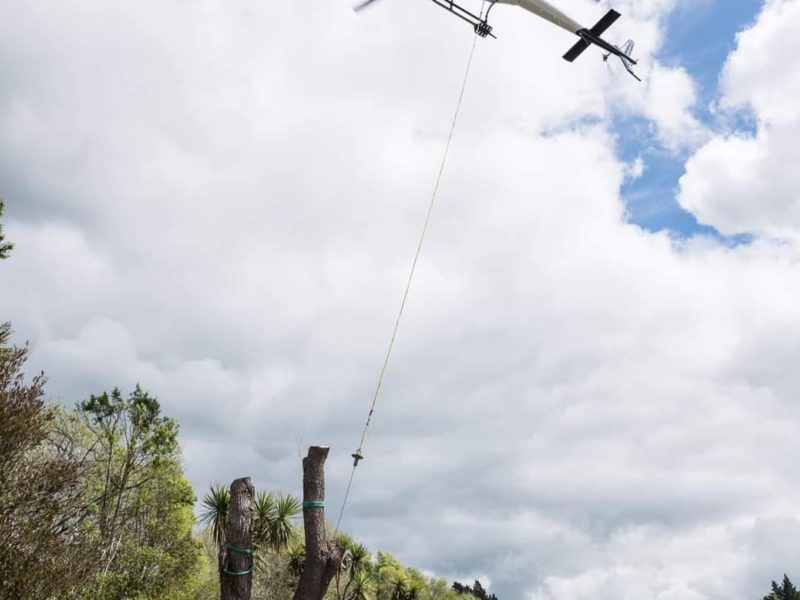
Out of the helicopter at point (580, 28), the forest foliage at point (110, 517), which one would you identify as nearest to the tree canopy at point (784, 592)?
the forest foliage at point (110, 517)

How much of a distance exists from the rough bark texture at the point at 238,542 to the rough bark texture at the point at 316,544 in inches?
32.7

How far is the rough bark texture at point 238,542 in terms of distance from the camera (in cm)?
1006

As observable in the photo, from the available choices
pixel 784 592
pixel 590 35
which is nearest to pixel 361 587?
pixel 590 35

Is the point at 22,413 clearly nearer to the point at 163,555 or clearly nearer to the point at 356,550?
the point at 163,555

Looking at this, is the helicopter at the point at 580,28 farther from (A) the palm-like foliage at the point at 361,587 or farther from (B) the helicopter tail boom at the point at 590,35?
(A) the palm-like foliage at the point at 361,587

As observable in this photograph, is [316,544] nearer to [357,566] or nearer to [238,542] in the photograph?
[238,542]

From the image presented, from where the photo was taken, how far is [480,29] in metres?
14.1

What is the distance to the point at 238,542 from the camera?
10.1 meters

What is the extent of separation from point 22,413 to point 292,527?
11.8m

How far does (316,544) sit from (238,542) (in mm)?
1199

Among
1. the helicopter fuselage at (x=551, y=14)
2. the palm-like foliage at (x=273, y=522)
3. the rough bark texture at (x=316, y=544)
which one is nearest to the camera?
the rough bark texture at (x=316, y=544)

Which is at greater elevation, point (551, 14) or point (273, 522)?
point (551, 14)

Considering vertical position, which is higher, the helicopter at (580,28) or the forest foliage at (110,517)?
the helicopter at (580,28)

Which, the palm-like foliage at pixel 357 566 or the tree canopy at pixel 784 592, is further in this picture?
the tree canopy at pixel 784 592
